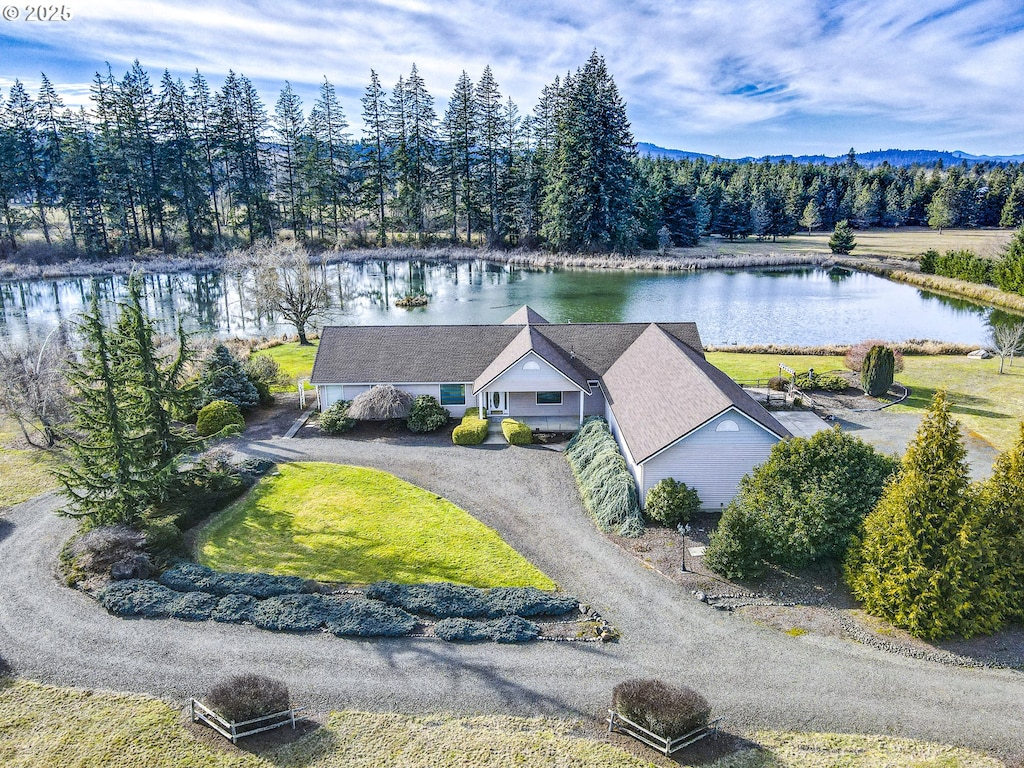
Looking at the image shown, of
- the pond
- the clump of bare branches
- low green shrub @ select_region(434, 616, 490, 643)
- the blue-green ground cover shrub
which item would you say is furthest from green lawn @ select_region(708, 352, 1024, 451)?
the blue-green ground cover shrub

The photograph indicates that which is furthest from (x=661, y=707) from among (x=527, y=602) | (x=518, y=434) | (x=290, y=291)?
(x=290, y=291)

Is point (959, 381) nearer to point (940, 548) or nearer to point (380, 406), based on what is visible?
point (940, 548)

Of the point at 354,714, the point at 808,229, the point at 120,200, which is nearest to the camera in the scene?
the point at 354,714

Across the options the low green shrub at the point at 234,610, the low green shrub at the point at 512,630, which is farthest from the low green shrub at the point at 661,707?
the low green shrub at the point at 234,610

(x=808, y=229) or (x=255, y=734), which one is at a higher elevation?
(x=808, y=229)

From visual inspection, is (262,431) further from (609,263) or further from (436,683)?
(609,263)

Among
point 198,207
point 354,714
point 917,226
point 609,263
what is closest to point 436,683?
point 354,714

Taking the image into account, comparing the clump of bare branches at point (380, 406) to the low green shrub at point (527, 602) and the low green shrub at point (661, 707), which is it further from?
the low green shrub at point (661, 707)
